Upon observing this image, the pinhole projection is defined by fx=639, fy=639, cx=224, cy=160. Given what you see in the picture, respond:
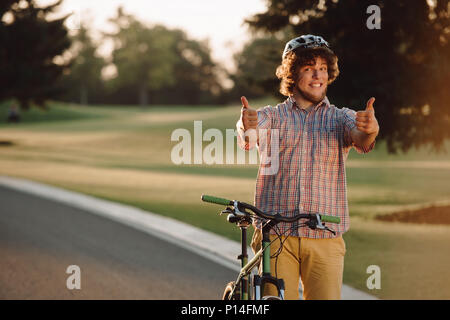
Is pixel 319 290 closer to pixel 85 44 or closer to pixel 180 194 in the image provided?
pixel 180 194

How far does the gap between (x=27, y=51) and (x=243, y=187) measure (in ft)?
98.6

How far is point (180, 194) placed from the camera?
1703 cm

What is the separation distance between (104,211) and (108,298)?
6283mm

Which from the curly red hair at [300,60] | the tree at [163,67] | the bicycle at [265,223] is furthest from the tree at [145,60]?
the bicycle at [265,223]

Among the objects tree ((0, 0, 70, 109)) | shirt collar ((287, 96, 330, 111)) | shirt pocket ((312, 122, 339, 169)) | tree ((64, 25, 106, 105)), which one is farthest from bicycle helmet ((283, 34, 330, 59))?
tree ((64, 25, 106, 105))

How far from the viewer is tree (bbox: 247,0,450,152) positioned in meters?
11.3

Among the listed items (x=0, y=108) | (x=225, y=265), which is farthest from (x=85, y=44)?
(x=225, y=265)

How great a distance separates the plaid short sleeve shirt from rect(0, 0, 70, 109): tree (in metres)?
41.6

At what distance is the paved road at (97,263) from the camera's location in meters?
6.95

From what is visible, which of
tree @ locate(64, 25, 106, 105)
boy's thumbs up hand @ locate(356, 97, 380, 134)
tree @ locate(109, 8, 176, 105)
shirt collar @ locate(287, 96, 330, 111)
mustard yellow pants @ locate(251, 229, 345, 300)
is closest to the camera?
boy's thumbs up hand @ locate(356, 97, 380, 134)

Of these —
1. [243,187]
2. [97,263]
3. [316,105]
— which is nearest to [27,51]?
[243,187]

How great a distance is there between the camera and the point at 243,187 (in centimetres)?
1919

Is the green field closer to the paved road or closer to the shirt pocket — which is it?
the paved road

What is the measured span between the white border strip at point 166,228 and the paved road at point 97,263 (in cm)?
27
